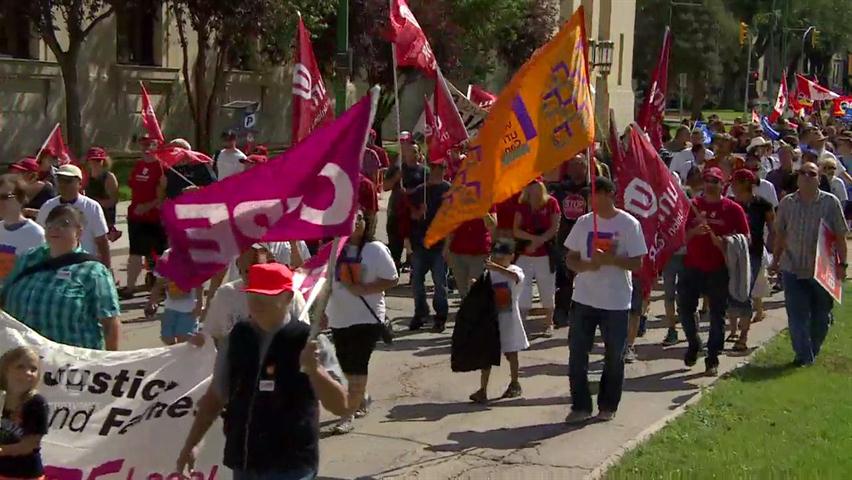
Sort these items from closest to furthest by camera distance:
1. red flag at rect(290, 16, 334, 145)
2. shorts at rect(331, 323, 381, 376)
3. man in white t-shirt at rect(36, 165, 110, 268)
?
shorts at rect(331, 323, 381, 376), man in white t-shirt at rect(36, 165, 110, 268), red flag at rect(290, 16, 334, 145)

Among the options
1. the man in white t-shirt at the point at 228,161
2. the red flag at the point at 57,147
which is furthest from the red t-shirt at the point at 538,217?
the red flag at the point at 57,147

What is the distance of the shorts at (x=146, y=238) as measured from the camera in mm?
13594

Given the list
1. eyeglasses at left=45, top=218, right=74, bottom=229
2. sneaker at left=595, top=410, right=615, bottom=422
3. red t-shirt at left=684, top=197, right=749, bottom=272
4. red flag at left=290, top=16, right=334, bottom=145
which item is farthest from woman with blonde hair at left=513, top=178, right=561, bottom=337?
eyeglasses at left=45, top=218, right=74, bottom=229

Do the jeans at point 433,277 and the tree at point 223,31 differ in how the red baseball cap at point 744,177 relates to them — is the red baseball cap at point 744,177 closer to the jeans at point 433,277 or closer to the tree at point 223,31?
the jeans at point 433,277

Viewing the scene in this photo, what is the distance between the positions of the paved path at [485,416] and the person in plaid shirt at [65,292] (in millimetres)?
1744

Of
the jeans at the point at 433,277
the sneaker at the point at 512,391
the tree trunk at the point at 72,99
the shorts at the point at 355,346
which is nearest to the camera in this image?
the shorts at the point at 355,346

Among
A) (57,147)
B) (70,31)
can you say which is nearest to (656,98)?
(57,147)

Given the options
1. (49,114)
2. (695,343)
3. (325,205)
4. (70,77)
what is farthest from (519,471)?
(49,114)

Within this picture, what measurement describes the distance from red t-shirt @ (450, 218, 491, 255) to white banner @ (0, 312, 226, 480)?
5.81 meters

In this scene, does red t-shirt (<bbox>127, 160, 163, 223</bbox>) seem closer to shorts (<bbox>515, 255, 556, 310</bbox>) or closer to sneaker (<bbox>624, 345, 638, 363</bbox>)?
shorts (<bbox>515, 255, 556, 310</bbox>)

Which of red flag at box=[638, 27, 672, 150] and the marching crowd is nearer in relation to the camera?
the marching crowd

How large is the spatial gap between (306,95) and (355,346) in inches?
162

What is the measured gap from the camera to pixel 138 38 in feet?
97.3

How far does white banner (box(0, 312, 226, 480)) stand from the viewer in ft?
20.3
